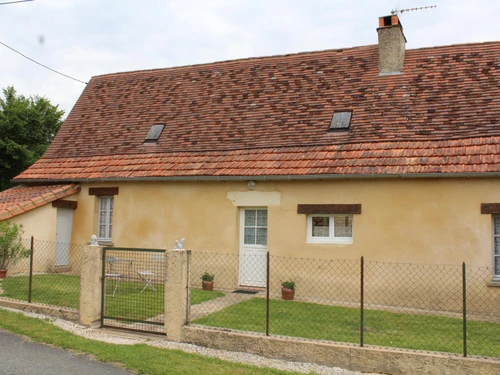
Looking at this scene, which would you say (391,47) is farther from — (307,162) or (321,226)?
(321,226)

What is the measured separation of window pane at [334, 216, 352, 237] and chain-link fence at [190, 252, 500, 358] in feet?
2.06

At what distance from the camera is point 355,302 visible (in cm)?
1087

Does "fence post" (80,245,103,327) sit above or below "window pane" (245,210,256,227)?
below

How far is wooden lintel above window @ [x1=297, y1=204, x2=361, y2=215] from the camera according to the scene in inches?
435

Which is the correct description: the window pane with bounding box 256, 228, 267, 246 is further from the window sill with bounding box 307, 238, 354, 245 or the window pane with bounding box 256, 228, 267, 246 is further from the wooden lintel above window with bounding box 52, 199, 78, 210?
the wooden lintel above window with bounding box 52, 199, 78, 210

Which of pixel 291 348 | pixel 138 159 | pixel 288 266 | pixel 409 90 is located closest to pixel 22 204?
pixel 138 159

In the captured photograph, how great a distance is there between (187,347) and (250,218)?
536 cm

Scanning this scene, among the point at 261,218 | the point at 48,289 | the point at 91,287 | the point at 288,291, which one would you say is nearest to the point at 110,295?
the point at 91,287

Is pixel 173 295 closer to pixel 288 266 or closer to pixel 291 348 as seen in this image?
pixel 291 348

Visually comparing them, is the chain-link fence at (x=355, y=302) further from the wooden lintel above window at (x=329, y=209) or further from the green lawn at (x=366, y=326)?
the wooden lintel above window at (x=329, y=209)

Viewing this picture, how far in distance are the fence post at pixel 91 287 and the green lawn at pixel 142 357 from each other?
54 centimetres

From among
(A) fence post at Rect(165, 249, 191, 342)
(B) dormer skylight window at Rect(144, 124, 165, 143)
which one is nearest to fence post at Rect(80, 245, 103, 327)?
(A) fence post at Rect(165, 249, 191, 342)

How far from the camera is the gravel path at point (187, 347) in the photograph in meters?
6.58

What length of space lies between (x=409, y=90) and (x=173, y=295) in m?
8.46
